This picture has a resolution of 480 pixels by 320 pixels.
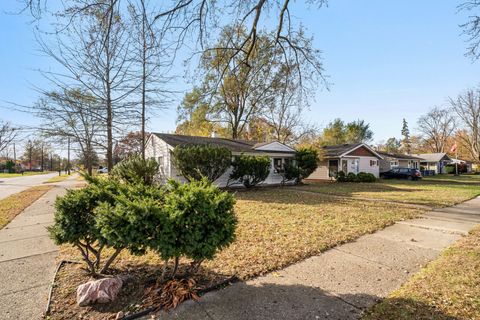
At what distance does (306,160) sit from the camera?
17.9 meters

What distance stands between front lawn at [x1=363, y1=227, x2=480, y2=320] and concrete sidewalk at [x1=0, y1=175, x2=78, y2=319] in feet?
13.2

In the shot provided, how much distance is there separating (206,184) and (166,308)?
155 cm

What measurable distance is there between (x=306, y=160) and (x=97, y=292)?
651 inches

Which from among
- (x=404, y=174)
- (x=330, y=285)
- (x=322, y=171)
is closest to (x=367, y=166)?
(x=404, y=174)

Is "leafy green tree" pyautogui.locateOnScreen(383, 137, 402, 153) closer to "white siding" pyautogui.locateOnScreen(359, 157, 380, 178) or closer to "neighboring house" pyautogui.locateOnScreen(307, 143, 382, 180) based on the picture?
"white siding" pyautogui.locateOnScreen(359, 157, 380, 178)

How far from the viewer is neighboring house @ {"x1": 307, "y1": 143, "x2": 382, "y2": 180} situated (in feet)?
76.8

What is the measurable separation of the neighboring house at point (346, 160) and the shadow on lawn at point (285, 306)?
20778 millimetres

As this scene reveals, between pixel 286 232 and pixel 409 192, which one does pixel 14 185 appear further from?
pixel 409 192

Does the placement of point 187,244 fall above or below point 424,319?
above

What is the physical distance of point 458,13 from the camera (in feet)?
16.7

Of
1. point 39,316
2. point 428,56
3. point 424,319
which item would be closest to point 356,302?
point 424,319

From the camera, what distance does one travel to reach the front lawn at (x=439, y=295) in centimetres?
268

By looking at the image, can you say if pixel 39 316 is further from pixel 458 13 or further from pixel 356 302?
pixel 458 13

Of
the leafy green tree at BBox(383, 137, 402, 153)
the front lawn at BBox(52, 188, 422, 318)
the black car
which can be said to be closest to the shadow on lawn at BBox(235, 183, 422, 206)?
the front lawn at BBox(52, 188, 422, 318)
